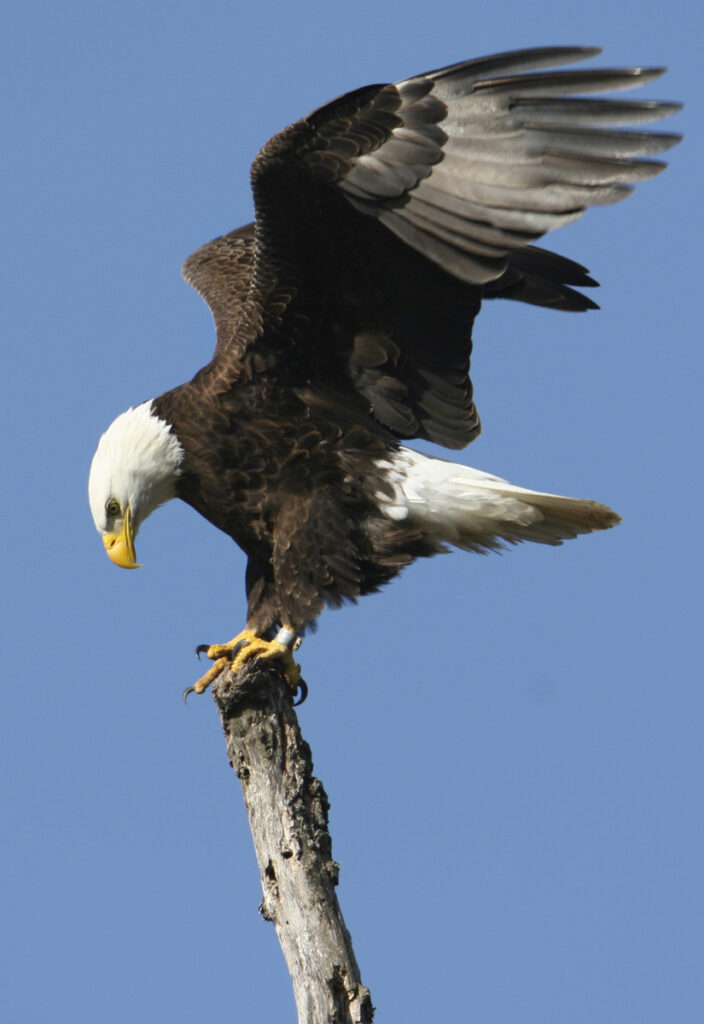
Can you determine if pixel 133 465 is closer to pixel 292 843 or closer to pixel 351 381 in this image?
pixel 351 381

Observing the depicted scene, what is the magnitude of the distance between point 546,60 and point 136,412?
2.29 m

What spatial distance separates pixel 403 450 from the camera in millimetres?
6418

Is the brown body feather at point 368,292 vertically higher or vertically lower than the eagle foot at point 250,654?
higher

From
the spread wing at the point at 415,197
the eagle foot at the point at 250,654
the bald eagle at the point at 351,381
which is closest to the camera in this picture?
the spread wing at the point at 415,197

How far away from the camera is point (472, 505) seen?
6.23m

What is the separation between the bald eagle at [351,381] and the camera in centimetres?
557

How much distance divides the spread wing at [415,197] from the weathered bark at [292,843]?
144 cm

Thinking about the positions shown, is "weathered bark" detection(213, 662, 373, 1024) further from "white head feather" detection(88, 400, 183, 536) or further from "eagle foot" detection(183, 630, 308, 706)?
"white head feather" detection(88, 400, 183, 536)

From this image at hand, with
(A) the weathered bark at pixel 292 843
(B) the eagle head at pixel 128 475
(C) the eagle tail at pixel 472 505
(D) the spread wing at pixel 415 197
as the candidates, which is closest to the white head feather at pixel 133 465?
(B) the eagle head at pixel 128 475

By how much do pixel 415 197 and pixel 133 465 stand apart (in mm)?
1629

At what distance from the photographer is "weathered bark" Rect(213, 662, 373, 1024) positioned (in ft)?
16.7

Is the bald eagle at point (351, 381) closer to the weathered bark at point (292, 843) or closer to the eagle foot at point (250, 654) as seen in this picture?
the eagle foot at point (250, 654)

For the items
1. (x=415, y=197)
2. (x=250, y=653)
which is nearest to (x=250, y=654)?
(x=250, y=653)

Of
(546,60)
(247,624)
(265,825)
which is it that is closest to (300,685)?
(247,624)
